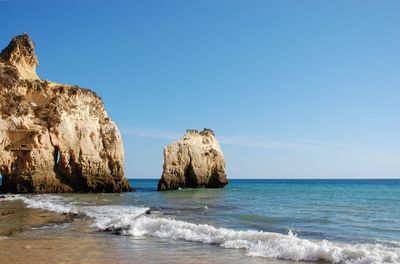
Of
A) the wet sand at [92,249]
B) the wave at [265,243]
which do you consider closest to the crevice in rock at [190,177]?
the wave at [265,243]

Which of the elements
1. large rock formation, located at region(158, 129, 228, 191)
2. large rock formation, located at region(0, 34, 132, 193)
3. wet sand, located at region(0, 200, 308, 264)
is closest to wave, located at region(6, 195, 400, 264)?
wet sand, located at region(0, 200, 308, 264)

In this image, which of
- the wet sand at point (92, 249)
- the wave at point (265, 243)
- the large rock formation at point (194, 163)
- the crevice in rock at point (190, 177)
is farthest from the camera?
the crevice in rock at point (190, 177)

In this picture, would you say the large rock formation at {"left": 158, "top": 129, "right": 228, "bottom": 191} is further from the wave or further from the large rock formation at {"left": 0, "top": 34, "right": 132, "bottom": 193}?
the wave

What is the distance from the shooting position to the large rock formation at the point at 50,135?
113 ft

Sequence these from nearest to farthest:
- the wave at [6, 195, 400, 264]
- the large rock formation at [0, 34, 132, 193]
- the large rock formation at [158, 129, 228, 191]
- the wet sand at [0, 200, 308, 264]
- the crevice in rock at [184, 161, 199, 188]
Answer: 1. the wet sand at [0, 200, 308, 264]
2. the wave at [6, 195, 400, 264]
3. the large rock formation at [0, 34, 132, 193]
4. the large rock formation at [158, 129, 228, 191]
5. the crevice in rock at [184, 161, 199, 188]

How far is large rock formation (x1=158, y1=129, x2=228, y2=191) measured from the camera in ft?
163

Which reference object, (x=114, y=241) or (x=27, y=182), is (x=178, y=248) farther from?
(x=27, y=182)

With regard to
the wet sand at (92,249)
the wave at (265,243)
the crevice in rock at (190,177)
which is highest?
the crevice in rock at (190,177)

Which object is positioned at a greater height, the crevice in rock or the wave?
the crevice in rock

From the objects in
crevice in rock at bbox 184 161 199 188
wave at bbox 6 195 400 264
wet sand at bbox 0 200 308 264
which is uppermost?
crevice in rock at bbox 184 161 199 188

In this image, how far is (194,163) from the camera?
51875 millimetres

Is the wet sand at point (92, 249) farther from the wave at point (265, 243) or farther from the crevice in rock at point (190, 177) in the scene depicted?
the crevice in rock at point (190, 177)

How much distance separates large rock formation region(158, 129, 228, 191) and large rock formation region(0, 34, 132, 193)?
7.95 meters

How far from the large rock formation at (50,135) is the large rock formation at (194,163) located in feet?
26.1
